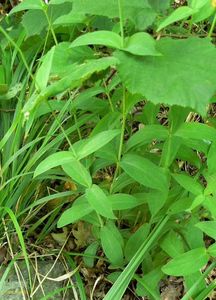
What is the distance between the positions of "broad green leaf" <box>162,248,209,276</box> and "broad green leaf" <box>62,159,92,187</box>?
0.87 ft

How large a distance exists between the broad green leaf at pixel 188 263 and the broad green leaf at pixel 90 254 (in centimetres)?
34

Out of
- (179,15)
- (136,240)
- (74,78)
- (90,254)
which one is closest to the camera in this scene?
(74,78)

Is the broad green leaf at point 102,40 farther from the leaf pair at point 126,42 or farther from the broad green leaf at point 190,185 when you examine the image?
the broad green leaf at point 190,185

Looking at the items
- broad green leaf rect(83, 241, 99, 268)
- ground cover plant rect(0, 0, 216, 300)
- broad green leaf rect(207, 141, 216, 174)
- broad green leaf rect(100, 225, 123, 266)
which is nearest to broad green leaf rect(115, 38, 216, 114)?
ground cover plant rect(0, 0, 216, 300)

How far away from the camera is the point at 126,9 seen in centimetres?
112

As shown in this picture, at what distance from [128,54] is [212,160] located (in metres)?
0.34

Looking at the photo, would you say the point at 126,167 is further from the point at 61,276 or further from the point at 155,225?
the point at 61,276

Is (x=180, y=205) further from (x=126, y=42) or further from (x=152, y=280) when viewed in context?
(x=126, y=42)

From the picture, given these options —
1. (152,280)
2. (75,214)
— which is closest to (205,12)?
(75,214)

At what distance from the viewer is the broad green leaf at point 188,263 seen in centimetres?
113

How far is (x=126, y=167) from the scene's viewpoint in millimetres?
1183

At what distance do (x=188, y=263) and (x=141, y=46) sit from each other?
50cm

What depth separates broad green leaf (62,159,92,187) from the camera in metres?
1.16

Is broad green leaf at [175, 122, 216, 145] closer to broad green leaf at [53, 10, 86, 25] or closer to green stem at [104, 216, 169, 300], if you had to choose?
green stem at [104, 216, 169, 300]
